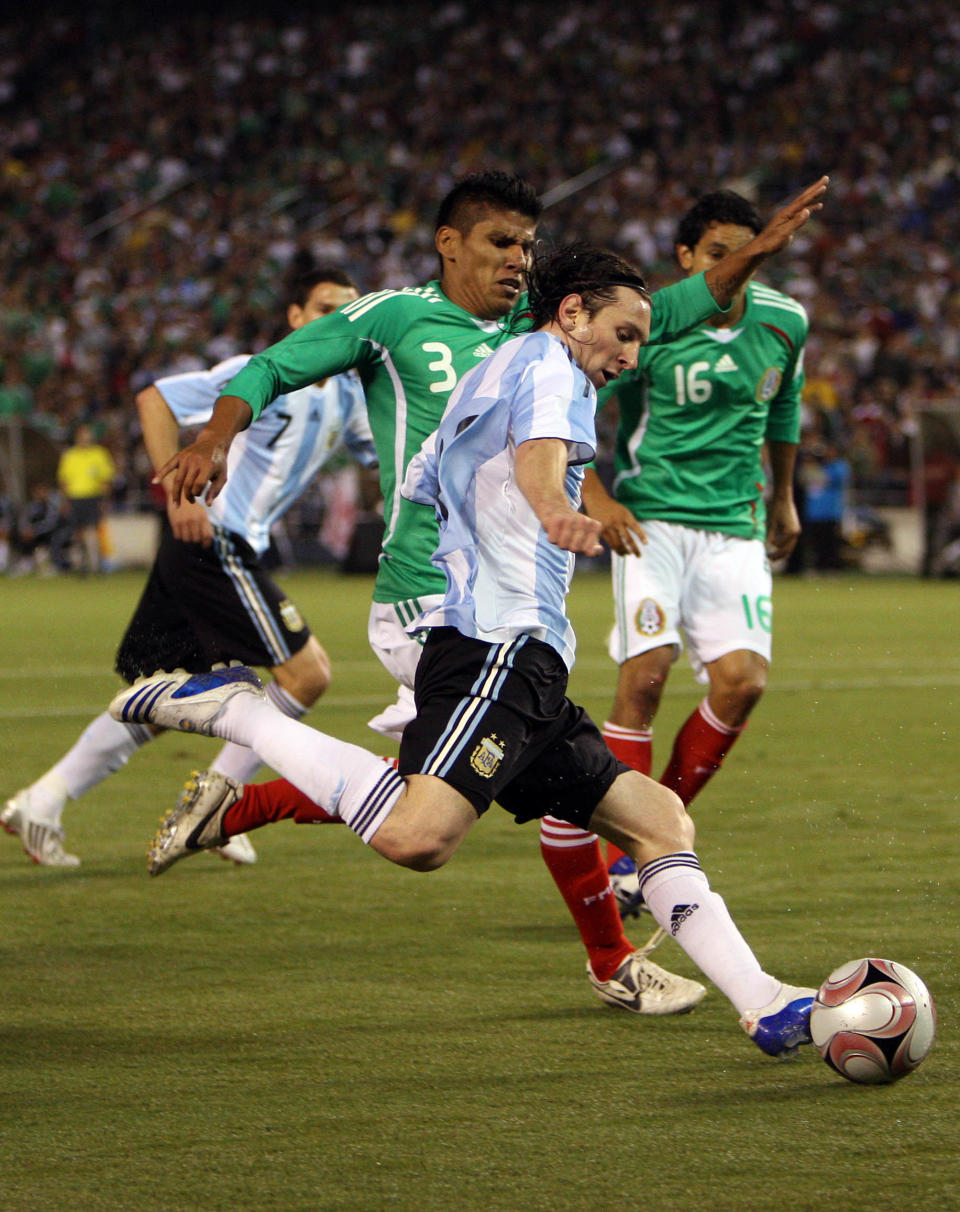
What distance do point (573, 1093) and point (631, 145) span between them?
2765cm

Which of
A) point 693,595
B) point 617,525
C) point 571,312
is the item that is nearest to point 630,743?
point 693,595

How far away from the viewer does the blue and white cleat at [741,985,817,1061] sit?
346 centimetres

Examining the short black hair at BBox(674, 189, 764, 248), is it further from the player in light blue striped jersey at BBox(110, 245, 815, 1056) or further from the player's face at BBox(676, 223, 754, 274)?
the player in light blue striped jersey at BBox(110, 245, 815, 1056)

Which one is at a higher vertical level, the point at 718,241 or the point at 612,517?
the point at 718,241

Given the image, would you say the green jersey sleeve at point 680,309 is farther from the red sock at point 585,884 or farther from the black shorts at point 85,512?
the black shorts at point 85,512

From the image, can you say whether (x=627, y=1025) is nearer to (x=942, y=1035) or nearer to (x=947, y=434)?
(x=942, y=1035)

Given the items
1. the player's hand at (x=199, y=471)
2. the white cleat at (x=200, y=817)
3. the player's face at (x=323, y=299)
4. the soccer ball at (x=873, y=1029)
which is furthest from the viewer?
the player's face at (x=323, y=299)

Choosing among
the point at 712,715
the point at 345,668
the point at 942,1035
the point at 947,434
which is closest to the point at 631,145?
the point at 947,434

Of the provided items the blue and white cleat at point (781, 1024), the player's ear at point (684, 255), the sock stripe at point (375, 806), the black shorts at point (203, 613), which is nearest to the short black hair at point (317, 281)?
the black shorts at point (203, 613)

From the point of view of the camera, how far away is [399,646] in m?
4.63

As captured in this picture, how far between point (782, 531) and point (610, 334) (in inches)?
103

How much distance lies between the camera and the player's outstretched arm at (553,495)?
10.5 feet

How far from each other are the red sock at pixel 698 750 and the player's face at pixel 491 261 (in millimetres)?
1606

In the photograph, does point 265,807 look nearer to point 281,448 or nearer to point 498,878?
point 498,878
